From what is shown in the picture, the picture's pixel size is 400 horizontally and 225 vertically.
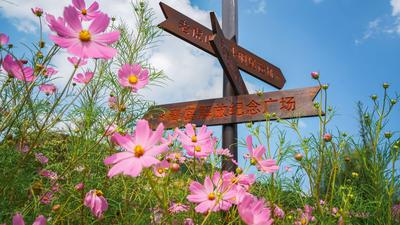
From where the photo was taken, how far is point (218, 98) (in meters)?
2.63

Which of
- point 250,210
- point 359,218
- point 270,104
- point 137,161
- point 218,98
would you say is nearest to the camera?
point 137,161

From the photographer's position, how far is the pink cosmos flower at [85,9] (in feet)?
2.26

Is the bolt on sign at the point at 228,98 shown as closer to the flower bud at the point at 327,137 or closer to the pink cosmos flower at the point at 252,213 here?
the flower bud at the point at 327,137

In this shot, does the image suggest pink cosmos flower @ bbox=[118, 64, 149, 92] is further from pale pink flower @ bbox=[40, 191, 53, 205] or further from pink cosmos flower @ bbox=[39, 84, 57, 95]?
pink cosmos flower @ bbox=[39, 84, 57, 95]

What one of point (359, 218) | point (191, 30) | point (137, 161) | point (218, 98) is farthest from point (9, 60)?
point (218, 98)

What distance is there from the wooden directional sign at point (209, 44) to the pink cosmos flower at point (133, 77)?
150 centimetres

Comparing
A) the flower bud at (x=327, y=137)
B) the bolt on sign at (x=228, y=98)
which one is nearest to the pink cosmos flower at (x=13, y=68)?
the flower bud at (x=327, y=137)

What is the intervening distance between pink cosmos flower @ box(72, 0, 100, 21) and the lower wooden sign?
1526 millimetres

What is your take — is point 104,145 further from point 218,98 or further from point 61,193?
point 218,98

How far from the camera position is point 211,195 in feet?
2.19

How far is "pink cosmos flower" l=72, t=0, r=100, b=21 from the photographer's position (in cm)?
69

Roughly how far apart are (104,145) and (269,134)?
51cm

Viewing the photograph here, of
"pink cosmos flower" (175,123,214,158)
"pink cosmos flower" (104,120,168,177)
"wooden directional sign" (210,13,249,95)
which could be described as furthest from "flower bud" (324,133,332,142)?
"wooden directional sign" (210,13,249,95)

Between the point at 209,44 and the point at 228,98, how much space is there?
38 centimetres
